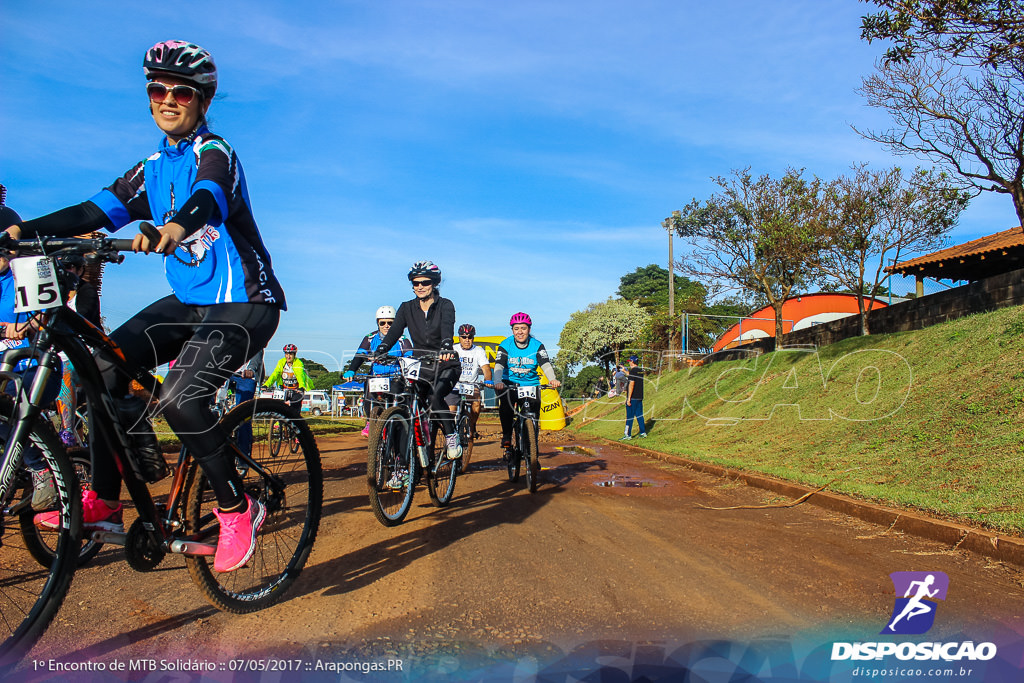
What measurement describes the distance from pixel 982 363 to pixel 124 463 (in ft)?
38.3

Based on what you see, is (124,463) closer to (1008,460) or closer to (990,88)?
(1008,460)

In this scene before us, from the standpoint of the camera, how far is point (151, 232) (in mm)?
2654

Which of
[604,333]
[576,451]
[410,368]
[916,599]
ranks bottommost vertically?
[576,451]

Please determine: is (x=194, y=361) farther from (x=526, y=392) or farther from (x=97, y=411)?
(x=526, y=392)

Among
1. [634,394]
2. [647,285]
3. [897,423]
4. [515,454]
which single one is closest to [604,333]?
[647,285]

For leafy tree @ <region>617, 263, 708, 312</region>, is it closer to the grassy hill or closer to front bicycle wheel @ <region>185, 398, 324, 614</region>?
the grassy hill

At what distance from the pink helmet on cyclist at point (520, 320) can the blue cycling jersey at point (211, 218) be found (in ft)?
19.4

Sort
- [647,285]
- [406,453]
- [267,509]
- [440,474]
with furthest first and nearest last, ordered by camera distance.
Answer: [647,285] < [440,474] < [406,453] < [267,509]

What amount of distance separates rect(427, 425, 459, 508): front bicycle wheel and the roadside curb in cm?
390

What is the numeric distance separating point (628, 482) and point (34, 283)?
771 centimetres

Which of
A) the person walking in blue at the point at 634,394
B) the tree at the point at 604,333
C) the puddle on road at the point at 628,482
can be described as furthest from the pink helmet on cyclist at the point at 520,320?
the tree at the point at 604,333

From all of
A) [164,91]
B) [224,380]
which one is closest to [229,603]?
[224,380]

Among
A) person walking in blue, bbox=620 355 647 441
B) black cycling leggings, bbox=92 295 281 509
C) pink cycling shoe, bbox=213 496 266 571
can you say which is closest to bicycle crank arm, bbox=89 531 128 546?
black cycling leggings, bbox=92 295 281 509

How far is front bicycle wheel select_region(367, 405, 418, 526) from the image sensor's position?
5142mm
